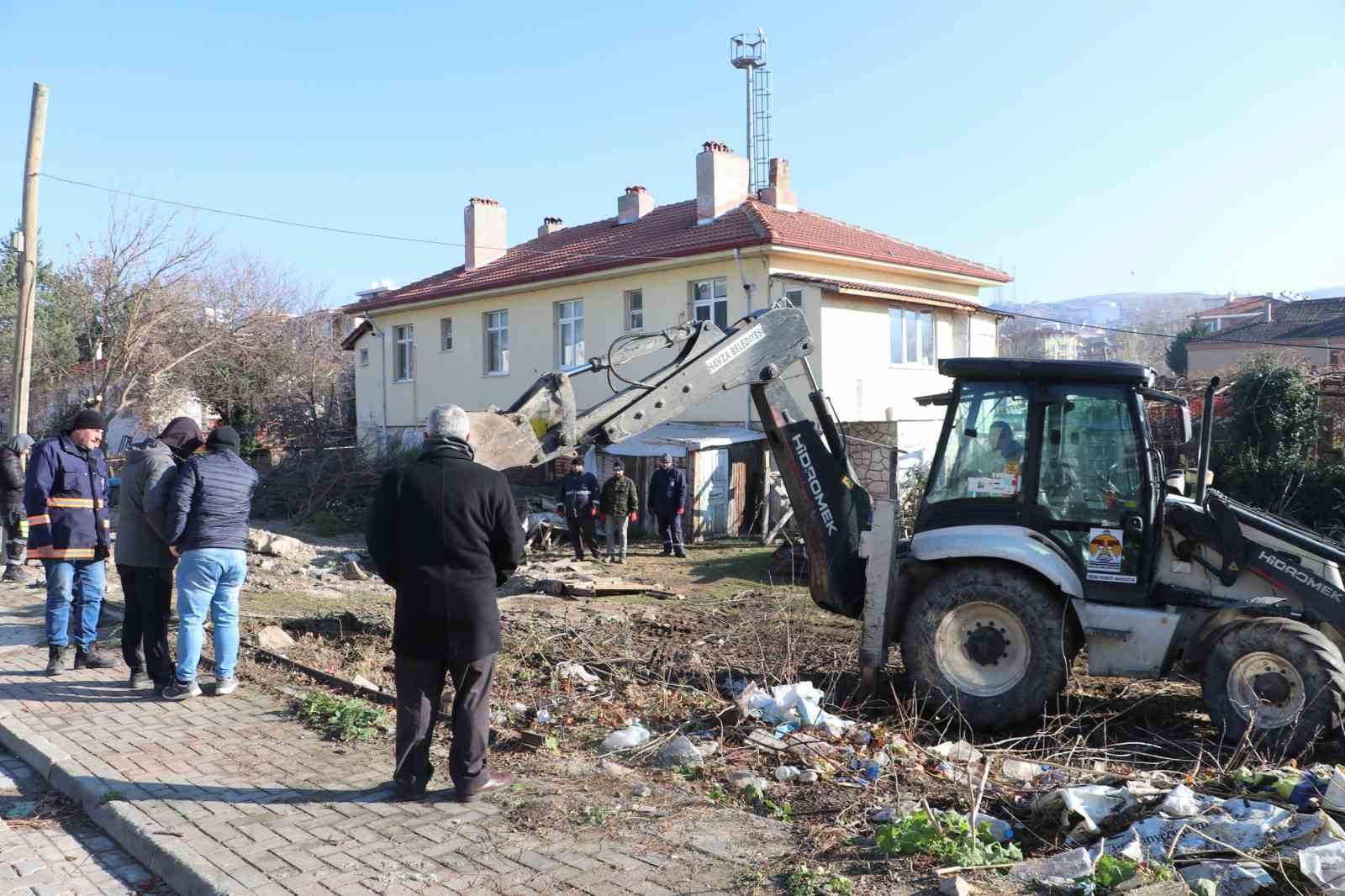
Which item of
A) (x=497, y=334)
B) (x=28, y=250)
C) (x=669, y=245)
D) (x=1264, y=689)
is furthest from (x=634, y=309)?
(x=1264, y=689)

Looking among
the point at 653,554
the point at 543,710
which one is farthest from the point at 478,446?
the point at 653,554

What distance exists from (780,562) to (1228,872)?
469 inches

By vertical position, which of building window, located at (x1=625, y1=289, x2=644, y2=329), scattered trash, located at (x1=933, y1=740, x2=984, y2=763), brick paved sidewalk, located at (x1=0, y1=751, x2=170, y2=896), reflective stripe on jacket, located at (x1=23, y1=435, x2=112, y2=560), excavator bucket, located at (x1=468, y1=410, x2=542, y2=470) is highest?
→ building window, located at (x1=625, y1=289, x2=644, y2=329)

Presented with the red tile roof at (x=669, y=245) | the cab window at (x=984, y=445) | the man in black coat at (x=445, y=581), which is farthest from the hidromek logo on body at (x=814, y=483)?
the red tile roof at (x=669, y=245)

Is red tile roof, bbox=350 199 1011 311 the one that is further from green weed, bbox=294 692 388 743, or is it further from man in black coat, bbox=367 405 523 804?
man in black coat, bbox=367 405 523 804

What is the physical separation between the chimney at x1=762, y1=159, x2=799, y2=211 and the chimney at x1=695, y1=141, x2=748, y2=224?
1197mm

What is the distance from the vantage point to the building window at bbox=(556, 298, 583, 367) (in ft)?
83.7

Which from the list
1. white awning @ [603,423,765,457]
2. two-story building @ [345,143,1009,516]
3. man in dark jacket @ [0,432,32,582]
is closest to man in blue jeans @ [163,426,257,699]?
man in dark jacket @ [0,432,32,582]

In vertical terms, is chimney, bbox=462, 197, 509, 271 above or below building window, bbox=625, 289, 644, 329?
above

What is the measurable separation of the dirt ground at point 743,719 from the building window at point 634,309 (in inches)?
476

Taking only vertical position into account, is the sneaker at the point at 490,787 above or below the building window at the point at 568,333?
below

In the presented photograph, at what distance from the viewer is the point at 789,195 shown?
2573 centimetres

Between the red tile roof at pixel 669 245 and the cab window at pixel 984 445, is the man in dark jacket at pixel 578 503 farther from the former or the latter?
the cab window at pixel 984 445

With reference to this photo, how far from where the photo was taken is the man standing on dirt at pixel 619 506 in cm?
1756
